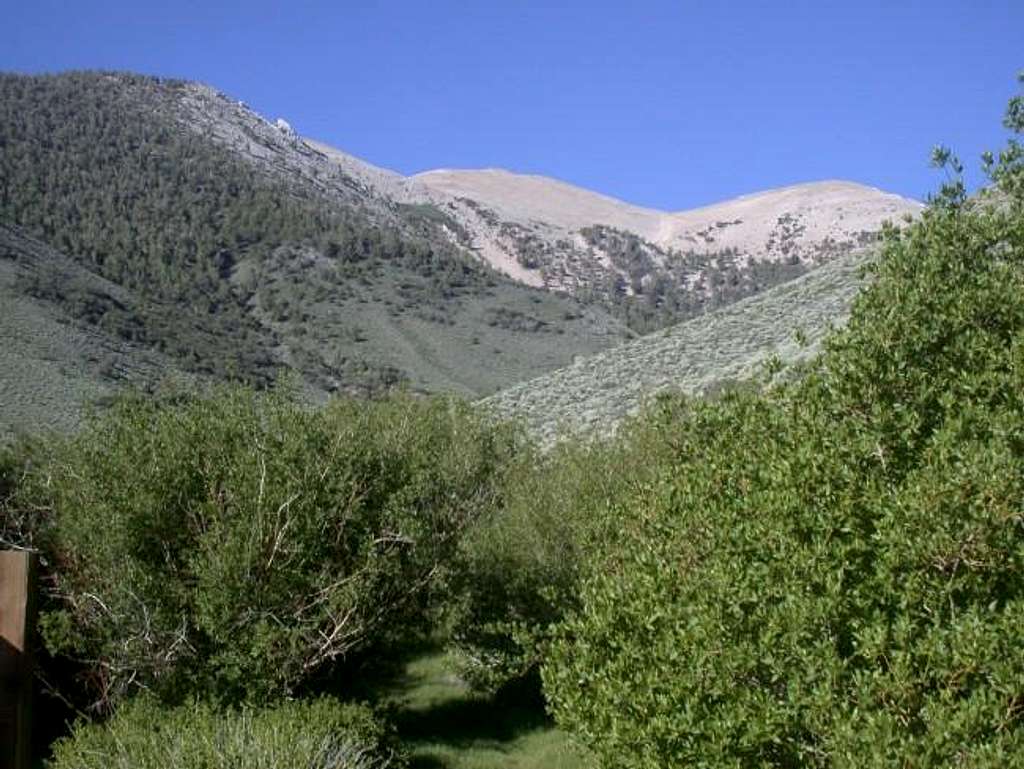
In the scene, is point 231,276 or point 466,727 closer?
point 466,727

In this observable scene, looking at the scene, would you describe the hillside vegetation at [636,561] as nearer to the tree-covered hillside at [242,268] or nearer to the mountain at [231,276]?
the mountain at [231,276]

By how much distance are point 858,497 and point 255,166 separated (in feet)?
444

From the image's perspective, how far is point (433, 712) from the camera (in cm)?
2125

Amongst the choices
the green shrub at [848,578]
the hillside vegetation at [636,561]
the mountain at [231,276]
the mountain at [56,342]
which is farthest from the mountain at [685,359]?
the green shrub at [848,578]

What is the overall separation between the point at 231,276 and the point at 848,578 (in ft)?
320

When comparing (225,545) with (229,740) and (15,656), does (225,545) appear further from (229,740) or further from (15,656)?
(15,656)

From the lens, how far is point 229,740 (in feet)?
34.4

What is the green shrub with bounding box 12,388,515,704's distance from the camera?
14.0 m


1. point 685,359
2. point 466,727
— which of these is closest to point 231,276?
point 685,359

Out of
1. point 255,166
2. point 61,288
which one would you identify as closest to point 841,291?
point 61,288

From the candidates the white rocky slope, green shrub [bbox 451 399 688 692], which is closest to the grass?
green shrub [bbox 451 399 688 692]

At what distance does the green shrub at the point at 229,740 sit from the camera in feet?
32.7

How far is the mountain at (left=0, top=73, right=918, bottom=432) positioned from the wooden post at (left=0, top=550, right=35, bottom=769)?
44.4 metres

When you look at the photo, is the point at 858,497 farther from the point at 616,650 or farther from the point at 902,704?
the point at 616,650
